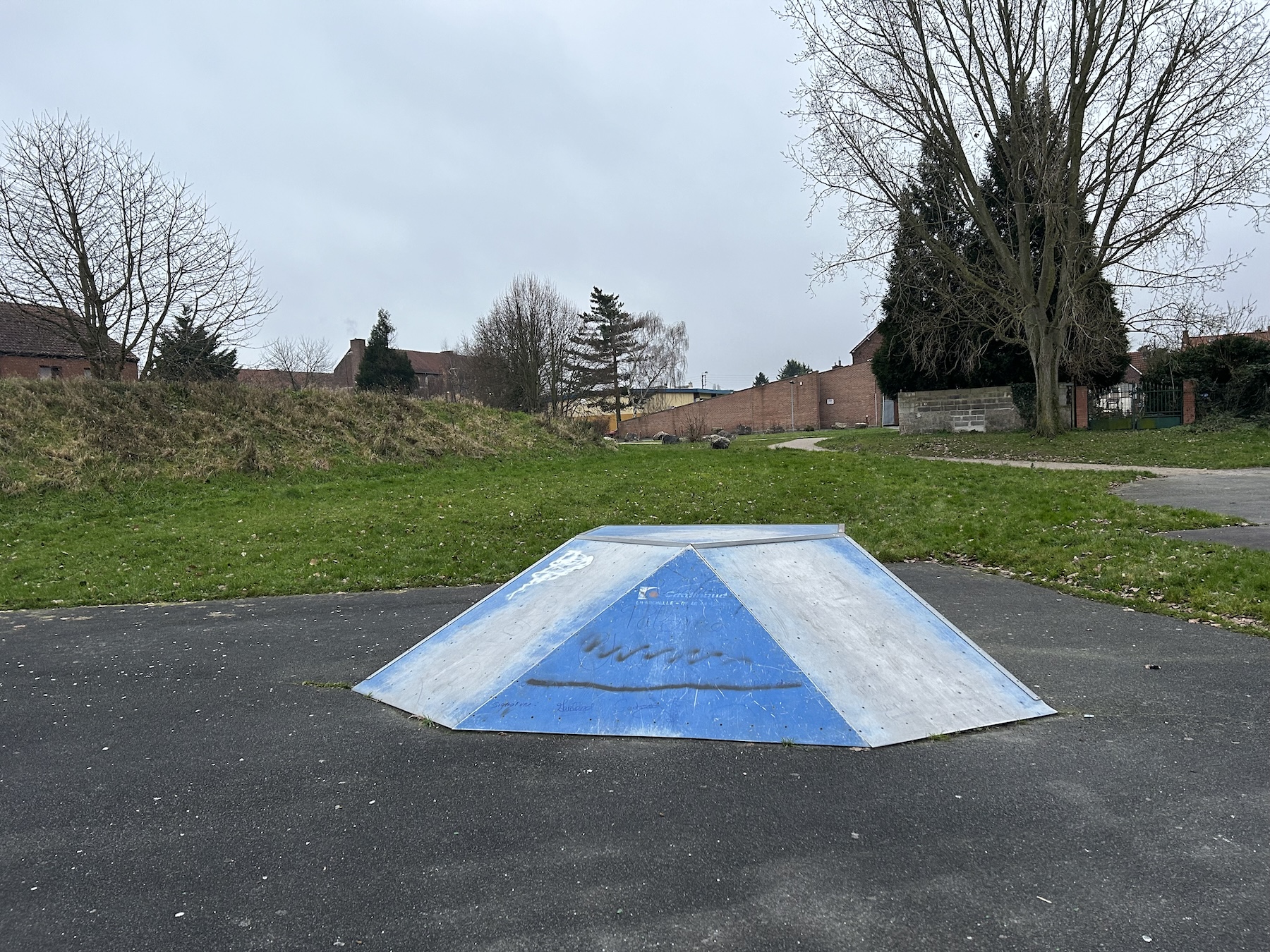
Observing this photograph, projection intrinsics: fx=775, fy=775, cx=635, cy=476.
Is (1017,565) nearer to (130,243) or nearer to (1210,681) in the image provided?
(1210,681)

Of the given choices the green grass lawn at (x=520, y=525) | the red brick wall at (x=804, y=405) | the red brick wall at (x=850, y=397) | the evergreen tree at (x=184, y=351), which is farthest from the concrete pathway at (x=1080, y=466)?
the red brick wall at (x=804, y=405)

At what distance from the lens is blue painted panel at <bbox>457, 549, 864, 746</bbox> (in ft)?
14.3

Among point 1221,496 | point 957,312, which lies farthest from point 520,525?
point 957,312

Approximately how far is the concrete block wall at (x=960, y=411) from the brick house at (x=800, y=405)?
2309 centimetres

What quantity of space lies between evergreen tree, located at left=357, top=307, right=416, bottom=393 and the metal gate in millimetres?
39409

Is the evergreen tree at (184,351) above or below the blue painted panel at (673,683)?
above

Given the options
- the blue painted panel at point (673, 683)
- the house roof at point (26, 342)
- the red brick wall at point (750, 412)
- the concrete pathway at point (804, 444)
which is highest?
the house roof at point (26, 342)

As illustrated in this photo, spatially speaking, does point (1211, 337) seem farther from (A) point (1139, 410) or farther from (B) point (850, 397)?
(B) point (850, 397)

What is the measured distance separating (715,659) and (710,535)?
232cm

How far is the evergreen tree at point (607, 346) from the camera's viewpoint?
61.2 meters

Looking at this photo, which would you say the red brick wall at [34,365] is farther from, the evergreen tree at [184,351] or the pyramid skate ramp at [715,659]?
the pyramid skate ramp at [715,659]

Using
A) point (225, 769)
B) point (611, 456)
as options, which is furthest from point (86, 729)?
point (611, 456)

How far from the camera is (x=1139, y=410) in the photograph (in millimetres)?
28656

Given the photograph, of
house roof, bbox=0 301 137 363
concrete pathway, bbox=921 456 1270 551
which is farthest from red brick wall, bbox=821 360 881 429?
house roof, bbox=0 301 137 363
